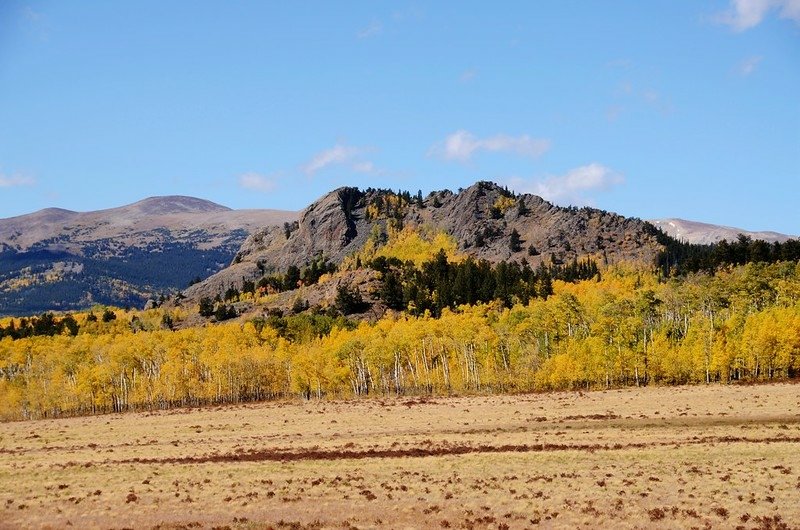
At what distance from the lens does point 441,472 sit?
151ft

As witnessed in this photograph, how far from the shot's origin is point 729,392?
8988 centimetres

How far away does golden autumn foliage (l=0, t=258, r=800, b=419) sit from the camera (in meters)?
117

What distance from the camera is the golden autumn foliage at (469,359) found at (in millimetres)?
116625

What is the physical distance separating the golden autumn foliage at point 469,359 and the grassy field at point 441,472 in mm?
33525

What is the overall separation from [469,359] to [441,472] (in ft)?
294

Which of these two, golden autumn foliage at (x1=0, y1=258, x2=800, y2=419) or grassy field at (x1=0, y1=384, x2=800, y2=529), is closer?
grassy field at (x1=0, y1=384, x2=800, y2=529)

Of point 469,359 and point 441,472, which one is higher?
point 469,359

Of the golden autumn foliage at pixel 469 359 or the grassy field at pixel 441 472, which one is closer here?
the grassy field at pixel 441 472

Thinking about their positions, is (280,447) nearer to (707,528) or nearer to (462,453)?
(462,453)

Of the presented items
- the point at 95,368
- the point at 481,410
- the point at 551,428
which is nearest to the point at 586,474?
the point at 551,428

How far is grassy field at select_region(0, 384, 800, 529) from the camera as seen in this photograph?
34.6m

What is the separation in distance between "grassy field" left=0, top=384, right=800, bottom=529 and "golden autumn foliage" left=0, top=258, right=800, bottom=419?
3352 cm

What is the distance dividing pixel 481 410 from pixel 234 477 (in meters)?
47.9

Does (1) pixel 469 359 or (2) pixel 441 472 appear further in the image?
(1) pixel 469 359
